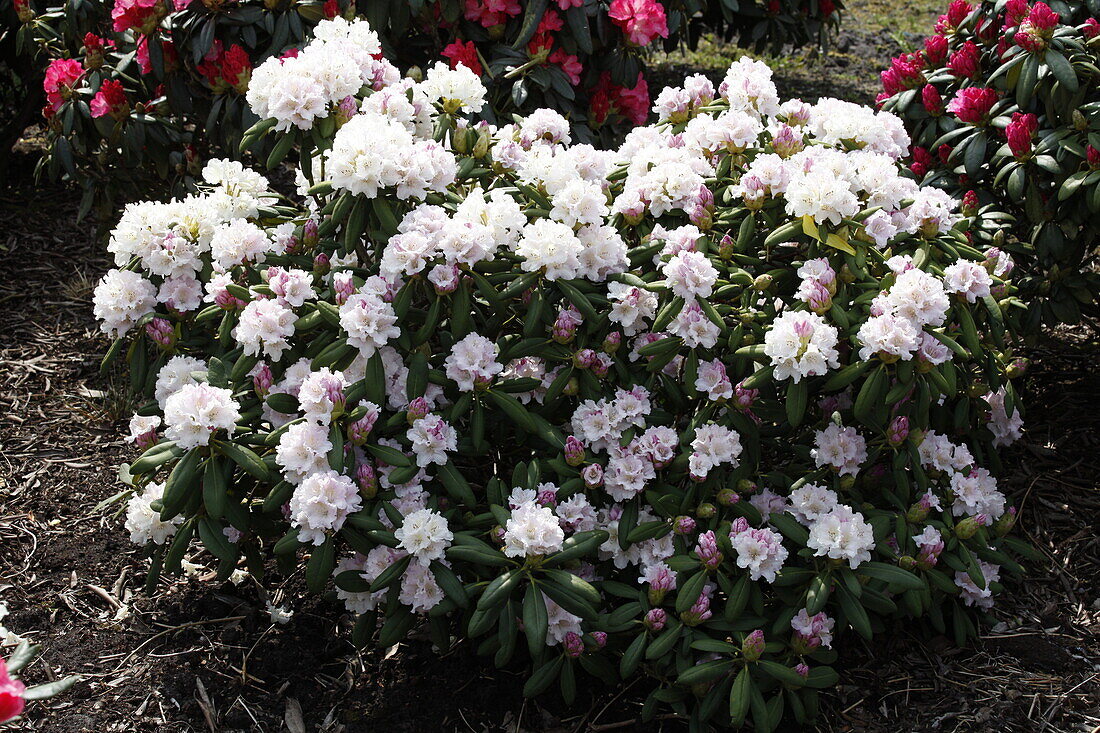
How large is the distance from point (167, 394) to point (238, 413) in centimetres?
36

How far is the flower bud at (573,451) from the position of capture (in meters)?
2.33

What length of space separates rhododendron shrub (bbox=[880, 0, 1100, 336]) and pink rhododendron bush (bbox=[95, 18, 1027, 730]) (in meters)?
0.63

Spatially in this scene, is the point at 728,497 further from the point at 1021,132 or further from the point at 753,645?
the point at 1021,132

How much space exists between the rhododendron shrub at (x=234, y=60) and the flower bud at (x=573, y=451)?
1.73m

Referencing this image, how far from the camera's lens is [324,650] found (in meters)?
2.62

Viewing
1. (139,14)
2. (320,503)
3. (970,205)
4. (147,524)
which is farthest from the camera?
(139,14)

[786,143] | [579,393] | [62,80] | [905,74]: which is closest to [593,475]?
[579,393]

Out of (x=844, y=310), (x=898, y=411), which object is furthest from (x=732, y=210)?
(x=898, y=411)

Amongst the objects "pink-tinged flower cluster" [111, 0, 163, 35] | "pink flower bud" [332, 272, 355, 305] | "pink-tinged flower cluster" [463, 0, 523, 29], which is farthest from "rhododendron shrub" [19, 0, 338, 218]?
"pink flower bud" [332, 272, 355, 305]

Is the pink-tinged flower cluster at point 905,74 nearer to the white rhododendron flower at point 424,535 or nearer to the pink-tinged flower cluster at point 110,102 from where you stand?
the white rhododendron flower at point 424,535

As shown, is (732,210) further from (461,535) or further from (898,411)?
(461,535)

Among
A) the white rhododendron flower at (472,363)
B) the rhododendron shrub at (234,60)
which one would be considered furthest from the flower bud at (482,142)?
the rhododendron shrub at (234,60)

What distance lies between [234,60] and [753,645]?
2.54 m

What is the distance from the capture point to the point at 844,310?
2383mm
